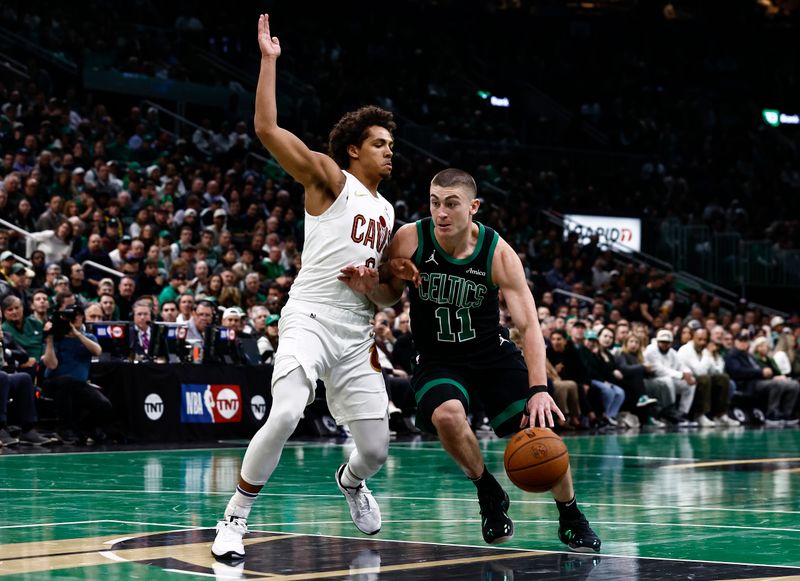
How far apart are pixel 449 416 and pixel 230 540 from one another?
130 cm

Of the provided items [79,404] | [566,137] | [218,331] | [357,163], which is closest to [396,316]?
[218,331]

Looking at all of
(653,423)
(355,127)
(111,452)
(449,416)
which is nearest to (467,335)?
(449,416)

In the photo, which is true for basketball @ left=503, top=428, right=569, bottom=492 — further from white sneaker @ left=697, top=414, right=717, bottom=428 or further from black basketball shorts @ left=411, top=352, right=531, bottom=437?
white sneaker @ left=697, top=414, right=717, bottom=428

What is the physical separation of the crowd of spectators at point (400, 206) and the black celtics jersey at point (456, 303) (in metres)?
8.20

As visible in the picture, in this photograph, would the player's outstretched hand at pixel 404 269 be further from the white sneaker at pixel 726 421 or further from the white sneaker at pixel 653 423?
the white sneaker at pixel 726 421

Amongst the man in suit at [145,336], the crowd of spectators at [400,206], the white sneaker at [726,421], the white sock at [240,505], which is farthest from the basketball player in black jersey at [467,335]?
the white sneaker at [726,421]

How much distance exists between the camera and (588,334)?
20.3 metres

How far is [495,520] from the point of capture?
690 centimetres

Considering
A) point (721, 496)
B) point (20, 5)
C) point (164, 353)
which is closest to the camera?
point (721, 496)

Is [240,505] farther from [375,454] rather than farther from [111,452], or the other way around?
[111,452]

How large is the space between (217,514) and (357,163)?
2.73 meters

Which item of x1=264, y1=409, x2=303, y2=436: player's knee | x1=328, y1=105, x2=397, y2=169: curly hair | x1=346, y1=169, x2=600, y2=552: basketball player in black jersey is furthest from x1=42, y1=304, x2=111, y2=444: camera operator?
x1=264, y1=409, x2=303, y2=436: player's knee

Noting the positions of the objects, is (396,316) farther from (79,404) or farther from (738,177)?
(738,177)

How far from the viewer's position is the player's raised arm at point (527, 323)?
22.0 ft
